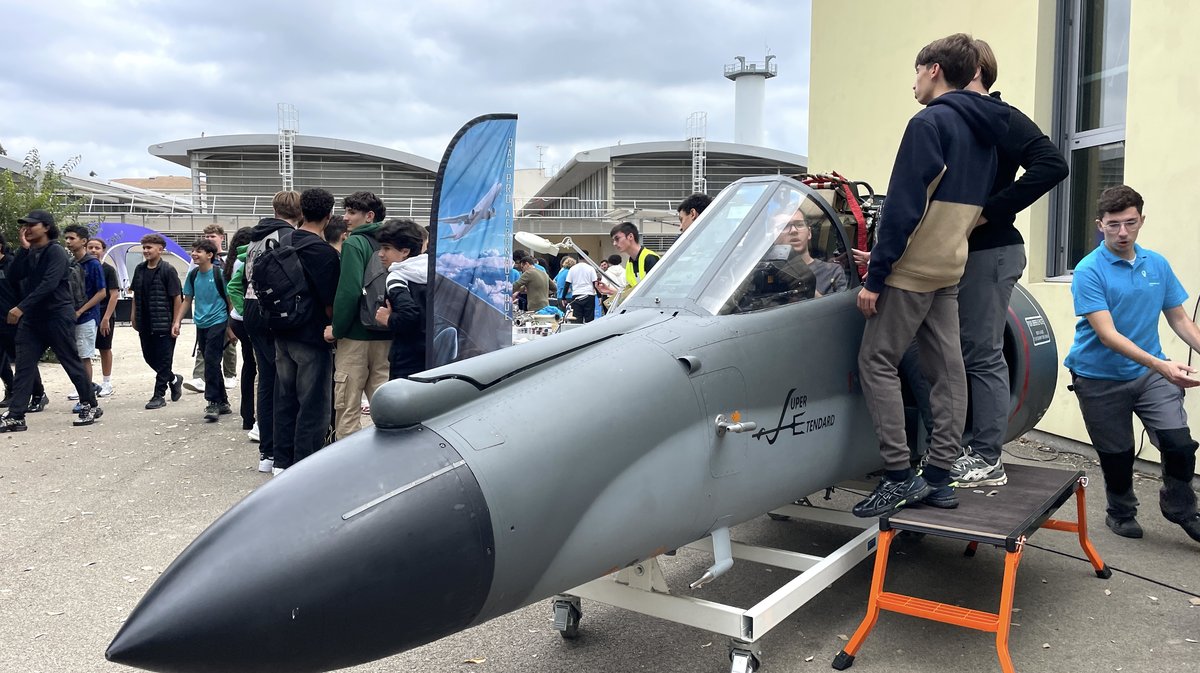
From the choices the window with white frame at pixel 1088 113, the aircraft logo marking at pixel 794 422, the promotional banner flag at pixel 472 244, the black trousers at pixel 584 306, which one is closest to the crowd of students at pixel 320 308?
the promotional banner flag at pixel 472 244

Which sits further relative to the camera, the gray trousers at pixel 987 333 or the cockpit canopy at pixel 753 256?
the gray trousers at pixel 987 333

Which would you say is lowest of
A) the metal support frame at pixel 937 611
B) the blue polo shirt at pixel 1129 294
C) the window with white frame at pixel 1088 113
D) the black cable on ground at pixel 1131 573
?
the black cable on ground at pixel 1131 573

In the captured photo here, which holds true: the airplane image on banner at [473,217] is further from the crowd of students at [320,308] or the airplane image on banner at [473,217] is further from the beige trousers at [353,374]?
the beige trousers at [353,374]

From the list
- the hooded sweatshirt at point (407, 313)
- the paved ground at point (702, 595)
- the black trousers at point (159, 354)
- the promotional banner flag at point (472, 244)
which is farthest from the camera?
the black trousers at point (159, 354)

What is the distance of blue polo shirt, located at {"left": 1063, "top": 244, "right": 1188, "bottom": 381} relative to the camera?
16.0ft

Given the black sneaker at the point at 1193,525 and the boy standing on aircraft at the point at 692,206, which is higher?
the boy standing on aircraft at the point at 692,206

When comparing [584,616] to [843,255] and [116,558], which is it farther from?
[116,558]

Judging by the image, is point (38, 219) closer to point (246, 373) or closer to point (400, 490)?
point (246, 373)

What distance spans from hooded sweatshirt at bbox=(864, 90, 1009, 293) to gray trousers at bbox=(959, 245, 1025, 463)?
1.38 feet

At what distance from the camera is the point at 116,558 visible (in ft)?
16.9

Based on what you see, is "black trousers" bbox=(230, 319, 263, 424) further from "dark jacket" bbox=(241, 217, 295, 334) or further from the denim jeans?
the denim jeans

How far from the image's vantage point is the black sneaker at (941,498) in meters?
3.78

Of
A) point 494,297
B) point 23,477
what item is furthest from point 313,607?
point 23,477

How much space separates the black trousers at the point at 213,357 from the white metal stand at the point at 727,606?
7.10 m
